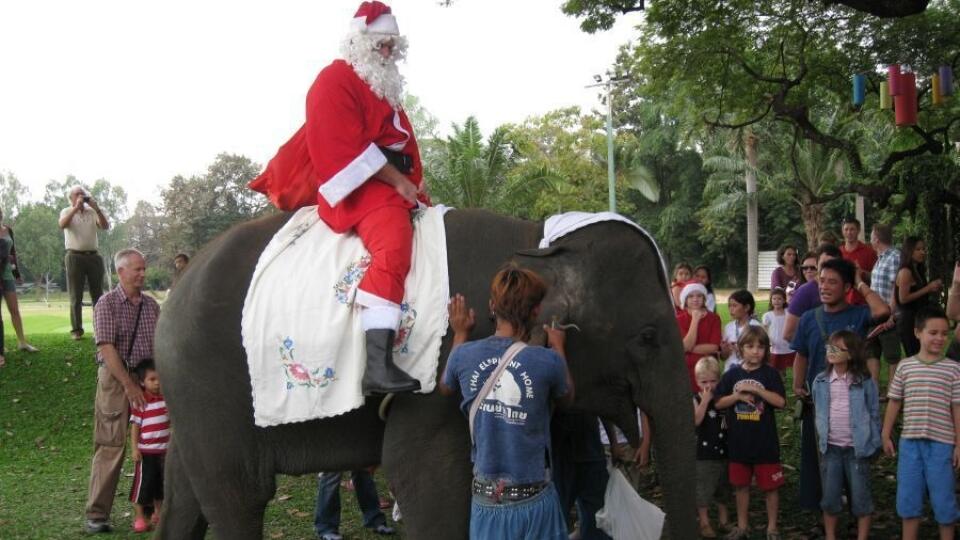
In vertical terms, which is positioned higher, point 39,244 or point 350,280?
point 39,244

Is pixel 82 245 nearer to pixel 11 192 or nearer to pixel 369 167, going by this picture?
pixel 369 167

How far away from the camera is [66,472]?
32.1ft

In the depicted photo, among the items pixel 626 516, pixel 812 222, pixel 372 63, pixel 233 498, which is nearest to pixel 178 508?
pixel 233 498

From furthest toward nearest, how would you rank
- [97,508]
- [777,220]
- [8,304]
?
[777,220], [8,304], [97,508]

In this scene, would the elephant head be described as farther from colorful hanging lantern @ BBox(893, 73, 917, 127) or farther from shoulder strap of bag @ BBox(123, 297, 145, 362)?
colorful hanging lantern @ BBox(893, 73, 917, 127)

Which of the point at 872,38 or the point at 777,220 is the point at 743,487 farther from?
the point at 777,220

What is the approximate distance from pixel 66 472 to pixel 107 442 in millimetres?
2718

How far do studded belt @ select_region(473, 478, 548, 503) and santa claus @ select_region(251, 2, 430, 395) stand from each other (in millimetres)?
557

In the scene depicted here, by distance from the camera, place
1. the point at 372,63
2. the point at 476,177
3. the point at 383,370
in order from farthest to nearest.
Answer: the point at 476,177 → the point at 372,63 → the point at 383,370

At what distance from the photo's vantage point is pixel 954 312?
8297 mm

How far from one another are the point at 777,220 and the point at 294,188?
150 ft

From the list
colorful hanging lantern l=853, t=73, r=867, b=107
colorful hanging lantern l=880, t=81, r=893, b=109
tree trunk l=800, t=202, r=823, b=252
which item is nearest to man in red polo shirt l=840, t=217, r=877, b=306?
colorful hanging lantern l=880, t=81, r=893, b=109

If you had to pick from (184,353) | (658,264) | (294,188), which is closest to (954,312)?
(658,264)

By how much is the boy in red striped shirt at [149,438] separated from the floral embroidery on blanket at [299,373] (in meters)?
3.50
